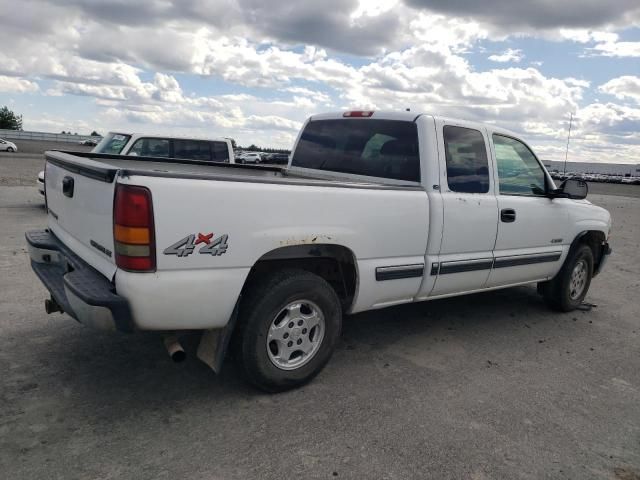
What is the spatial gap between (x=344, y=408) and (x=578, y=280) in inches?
154

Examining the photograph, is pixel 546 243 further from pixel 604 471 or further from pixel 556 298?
pixel 604 471

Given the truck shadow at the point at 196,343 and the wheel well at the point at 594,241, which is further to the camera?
the wheel well at the point at 594,241

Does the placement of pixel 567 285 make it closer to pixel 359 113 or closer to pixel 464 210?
pixel 464 210

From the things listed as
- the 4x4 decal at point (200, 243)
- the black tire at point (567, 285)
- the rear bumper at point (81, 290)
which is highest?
the 4x4 decal at point (200, 243)

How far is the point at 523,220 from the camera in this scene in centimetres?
500

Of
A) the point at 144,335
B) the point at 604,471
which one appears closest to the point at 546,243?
the point at 604,471

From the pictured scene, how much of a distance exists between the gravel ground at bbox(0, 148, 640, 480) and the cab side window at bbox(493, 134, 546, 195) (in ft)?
4.60

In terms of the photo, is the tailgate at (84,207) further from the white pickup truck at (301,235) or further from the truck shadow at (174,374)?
the truck shadow at (174,374)

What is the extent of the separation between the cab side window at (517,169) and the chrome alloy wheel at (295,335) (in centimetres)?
228

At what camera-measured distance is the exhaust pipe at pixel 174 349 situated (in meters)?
3.08

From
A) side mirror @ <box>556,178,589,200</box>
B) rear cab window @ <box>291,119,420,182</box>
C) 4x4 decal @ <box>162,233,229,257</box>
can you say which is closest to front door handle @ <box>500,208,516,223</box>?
side mirror @ <box>556,178,589,200</box>

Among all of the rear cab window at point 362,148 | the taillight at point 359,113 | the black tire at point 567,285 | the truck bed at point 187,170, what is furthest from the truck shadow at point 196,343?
the taillight at point 359,113

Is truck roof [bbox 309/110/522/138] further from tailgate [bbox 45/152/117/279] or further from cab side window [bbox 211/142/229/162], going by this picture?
cab side window [bbox 211/142/229/162]

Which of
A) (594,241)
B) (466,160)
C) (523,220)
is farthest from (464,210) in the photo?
(594,241)
